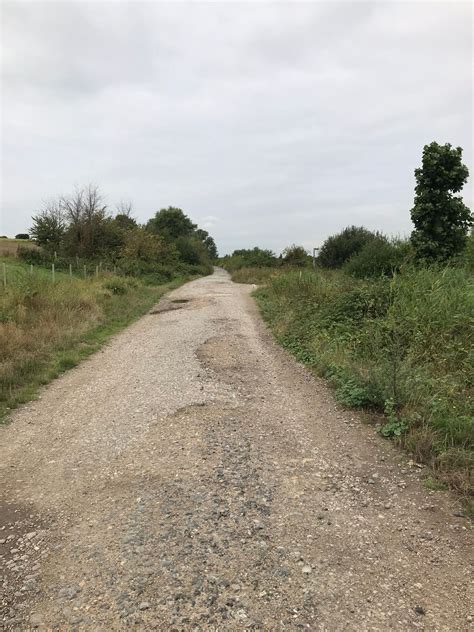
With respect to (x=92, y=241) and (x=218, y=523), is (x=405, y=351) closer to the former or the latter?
(x=218, y=523)

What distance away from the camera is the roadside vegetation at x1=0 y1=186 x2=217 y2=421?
7.39 meters

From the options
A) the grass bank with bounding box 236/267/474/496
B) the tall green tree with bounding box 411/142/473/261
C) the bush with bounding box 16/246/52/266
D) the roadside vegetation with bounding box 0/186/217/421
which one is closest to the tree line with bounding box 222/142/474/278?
the tall green tree with bounding box 411/142/473/261

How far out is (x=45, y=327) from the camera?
9.23m

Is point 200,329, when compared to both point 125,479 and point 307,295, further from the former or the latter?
point 125,479

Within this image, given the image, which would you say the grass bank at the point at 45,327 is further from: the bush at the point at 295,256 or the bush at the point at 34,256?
the bush at the point at 295,256

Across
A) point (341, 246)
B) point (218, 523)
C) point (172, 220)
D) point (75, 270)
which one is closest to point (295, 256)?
point (341, 246)

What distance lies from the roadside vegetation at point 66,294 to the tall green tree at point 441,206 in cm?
1151

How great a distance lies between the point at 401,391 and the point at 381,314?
399cm

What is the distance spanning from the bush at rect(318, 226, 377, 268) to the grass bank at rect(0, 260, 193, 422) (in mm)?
18559

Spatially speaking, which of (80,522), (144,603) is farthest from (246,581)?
(80,522)

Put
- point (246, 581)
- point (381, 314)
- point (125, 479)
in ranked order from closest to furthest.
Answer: point (246, 581) < point (125, 479) < point (381, 314)

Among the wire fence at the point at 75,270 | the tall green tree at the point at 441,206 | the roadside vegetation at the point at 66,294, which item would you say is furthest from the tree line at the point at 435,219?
the wire fence at the point at 75,270

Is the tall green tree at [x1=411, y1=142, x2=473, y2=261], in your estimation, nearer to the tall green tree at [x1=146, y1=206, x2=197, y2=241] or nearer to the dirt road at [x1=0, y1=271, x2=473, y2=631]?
the dirt road at [x1=0, y1=271, x2=473, y2=631]

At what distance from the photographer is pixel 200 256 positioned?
1992 inches
